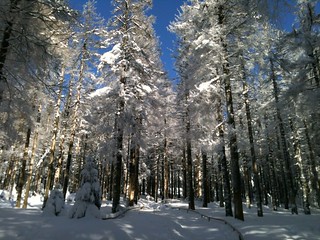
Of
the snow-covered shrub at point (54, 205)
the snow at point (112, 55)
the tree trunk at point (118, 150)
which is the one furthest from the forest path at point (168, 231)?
the snow at point (112, 55)

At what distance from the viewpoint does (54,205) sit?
10648 millimetres

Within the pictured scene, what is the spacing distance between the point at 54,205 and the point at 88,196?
2200 millimetres

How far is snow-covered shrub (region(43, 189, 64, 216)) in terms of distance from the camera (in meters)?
10.3

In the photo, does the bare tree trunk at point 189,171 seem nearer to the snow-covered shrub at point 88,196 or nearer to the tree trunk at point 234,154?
the tree trunk at point 234,154

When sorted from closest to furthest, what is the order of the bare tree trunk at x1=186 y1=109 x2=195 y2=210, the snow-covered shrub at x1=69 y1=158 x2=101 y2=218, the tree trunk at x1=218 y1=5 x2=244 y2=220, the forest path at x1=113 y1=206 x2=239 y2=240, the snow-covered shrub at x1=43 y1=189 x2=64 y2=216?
1. the forest path at x1=113 y1=206 x2=239 y2=240
2. the snow-covered shrub at x1=69 y1=158 x2=101 y2=218
3. the snow-covered shrub at x1=43 y1=189 x2=64 y2=216
4. the tree trunk at x1=218 y1=5 x2=244 y2=220
5. the bare tree trunk at x1=186 y1=109 x2=195 y2=210

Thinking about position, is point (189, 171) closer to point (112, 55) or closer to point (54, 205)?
point (112, 55)

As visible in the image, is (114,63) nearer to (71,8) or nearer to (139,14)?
(139,14)

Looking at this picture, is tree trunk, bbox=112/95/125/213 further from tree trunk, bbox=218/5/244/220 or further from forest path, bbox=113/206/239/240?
tree trunk, bbox=218/5/244/220

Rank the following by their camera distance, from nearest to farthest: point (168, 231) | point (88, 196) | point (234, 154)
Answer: point (168, 231)
point (88, 196)
point (234, 154)

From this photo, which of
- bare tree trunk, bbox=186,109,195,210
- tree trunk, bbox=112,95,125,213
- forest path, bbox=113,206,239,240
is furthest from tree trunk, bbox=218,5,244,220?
tree trunk, bbox=112,95,125,213

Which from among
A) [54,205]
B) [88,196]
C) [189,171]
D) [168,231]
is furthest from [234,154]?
[54,205]

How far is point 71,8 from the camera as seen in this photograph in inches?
281

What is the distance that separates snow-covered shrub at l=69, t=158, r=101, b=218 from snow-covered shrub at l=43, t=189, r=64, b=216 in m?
1.74

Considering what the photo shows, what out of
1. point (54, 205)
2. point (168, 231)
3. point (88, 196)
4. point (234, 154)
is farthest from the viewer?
point (234, 154)
